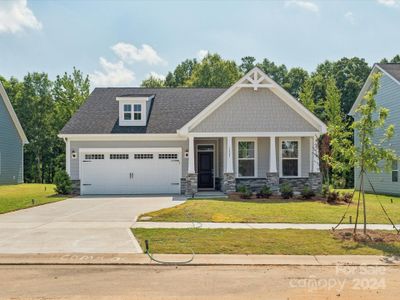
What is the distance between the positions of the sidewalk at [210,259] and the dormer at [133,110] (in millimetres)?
15641

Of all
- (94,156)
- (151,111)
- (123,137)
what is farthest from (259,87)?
(94,156)

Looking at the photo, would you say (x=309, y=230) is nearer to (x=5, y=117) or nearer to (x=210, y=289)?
(x=210, y=289)

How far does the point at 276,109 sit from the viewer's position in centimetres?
2205

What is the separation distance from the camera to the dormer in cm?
2394

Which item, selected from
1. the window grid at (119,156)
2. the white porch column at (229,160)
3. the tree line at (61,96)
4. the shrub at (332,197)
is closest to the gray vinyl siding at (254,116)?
the white porch column at (229,160)

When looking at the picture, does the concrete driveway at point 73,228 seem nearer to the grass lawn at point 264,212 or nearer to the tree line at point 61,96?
Result: the grass lawn at point 264,212

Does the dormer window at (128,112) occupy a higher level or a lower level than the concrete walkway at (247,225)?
higher

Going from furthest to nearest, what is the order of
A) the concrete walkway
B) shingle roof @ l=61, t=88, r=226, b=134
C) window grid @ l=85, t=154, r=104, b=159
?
shingle roof @ l=61, t=88, r=226, b=134, window grid @ l=85, t=154, r=104, b=159, the concrete walkway

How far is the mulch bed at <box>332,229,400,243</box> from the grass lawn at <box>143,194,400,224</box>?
1887 millimetres

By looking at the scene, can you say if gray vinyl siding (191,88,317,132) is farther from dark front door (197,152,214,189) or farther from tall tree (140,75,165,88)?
tall tree (140,75,165,88)

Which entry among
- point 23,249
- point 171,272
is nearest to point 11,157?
point 23,249

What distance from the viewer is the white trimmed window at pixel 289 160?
22594 millimetres

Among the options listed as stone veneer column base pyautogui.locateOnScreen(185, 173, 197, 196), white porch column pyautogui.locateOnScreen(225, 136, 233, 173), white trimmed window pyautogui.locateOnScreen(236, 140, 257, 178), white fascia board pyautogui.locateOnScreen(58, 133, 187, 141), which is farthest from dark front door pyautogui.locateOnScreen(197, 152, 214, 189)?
white porch column pyautogui.locateOnScreen(225, 136, 233, 173)

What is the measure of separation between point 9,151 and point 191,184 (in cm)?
1786
